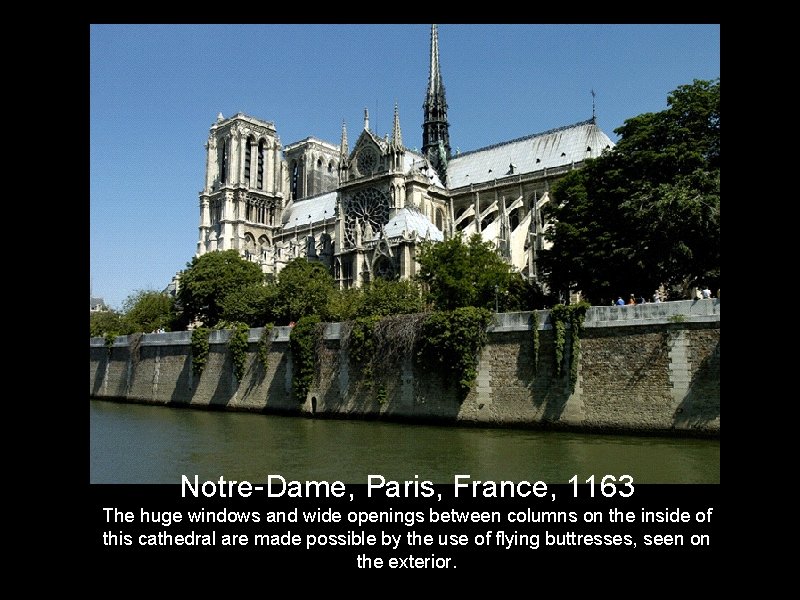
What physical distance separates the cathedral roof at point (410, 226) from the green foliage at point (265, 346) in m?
21.0

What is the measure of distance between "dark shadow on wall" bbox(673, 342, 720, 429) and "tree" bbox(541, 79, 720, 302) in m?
6.19

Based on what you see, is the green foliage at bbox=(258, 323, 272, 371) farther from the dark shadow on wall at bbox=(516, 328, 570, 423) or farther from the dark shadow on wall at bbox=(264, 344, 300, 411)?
the dark shadow on wall at bbox=(516, 328, 570, 423)

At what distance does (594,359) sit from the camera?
859 inches

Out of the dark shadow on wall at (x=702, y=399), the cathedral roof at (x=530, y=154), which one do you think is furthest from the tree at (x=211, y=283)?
the dark shadow on wall at (x=702, y=399)

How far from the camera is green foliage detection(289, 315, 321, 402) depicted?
95.3 ft

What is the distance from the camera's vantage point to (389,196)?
200 feet

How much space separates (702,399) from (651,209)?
7.90 m

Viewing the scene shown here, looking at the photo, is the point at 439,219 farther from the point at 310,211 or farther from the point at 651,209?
the point at 651,209

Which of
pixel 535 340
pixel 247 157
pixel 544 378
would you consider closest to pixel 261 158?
pixel 247 157

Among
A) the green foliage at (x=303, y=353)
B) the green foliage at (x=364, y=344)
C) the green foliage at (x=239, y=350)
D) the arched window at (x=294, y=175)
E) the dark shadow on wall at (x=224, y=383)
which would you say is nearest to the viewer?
the green foliage at (x=364, y=344)

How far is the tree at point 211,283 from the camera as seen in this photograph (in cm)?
4762

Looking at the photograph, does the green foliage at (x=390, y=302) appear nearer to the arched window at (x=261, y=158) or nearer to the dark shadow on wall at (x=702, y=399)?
the dark shadow on wall at (x=702, y=399)

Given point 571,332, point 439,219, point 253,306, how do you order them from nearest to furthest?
point 571,332
point 253,306
point 439,219
